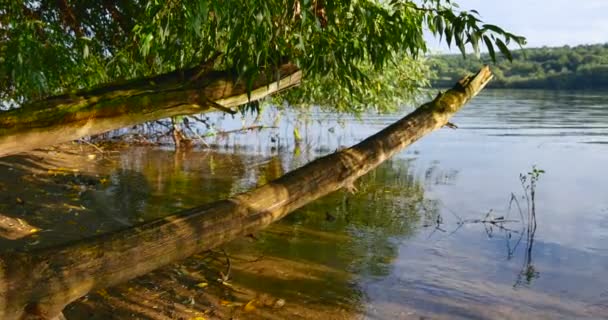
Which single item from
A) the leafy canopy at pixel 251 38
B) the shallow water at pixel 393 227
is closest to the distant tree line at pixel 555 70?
the shallow water at pixel 393 227

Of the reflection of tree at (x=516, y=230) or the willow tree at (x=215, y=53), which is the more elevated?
the willow tree at (x=215, y=53)

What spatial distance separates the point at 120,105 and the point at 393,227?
647 centimetres

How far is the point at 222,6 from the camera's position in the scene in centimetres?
354

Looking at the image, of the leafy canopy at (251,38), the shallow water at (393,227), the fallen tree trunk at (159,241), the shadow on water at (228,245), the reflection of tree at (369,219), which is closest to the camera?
the fallen tree trunk at (159,241)

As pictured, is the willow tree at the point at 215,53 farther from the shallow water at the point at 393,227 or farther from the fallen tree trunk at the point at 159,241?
the shallow water at the point at 393,227

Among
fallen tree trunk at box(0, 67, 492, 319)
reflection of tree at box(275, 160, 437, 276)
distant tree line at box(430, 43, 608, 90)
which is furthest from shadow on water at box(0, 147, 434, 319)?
distant tree line at box(430, 43, 608, 90)

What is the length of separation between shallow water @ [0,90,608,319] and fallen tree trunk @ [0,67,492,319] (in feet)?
6.04

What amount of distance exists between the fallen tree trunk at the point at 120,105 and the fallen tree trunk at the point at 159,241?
1.88ft

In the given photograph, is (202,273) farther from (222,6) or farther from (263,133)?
(263,133)

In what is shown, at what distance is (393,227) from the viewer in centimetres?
899

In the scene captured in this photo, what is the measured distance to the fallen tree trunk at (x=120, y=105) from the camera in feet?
9.46

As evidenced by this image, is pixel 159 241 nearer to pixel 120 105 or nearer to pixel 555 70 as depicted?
pixel 120 105

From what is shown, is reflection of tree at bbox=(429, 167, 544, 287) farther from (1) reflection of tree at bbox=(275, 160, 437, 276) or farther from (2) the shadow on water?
(2) the shadow on water

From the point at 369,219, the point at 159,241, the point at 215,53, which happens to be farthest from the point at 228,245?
the point at 159,241
